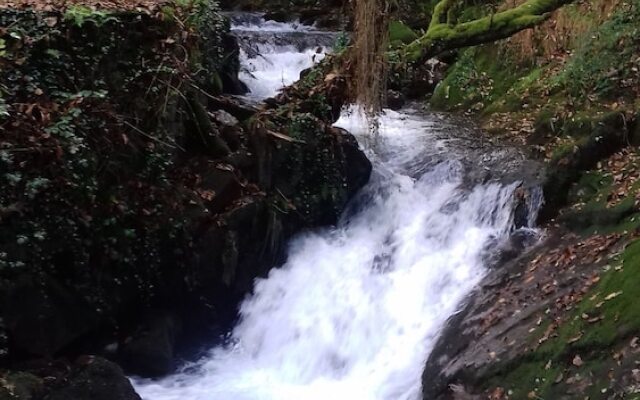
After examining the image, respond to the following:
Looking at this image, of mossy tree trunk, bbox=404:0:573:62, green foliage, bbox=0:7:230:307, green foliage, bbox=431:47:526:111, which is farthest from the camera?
green foliage, bbox=431:47:526:111

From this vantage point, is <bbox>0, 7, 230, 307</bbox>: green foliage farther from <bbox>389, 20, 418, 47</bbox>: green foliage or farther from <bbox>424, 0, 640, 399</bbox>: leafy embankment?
<bbox>389, 20, 418, 47</bbox>: green foliage

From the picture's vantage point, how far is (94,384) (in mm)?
6105

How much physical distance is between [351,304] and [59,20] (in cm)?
475

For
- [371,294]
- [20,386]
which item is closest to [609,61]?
[371,294]

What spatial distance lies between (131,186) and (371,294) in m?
3.31

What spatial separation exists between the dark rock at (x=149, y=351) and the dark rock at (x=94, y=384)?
1.01 m

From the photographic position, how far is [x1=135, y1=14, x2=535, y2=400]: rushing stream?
7.28m

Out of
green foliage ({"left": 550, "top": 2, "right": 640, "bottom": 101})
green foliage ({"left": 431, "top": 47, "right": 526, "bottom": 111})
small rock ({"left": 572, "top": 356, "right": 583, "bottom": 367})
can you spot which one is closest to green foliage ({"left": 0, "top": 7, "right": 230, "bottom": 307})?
small rock ({"left": 572, "top": 356, "right": 583, "bottom": 367})

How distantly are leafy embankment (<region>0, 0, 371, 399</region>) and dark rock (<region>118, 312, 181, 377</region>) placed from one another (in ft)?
0.05

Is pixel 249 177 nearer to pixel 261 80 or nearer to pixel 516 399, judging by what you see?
pixel 516 399

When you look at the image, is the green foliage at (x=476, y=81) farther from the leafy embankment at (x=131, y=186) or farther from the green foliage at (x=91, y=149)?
the green foliage at (x=91, y=149)

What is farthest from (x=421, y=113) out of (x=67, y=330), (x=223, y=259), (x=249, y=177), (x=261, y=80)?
(x=67, y=330)

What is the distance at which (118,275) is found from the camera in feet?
24.0

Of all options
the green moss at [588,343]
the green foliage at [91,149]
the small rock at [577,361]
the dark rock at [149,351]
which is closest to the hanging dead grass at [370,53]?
the green foliage at [91,149]
